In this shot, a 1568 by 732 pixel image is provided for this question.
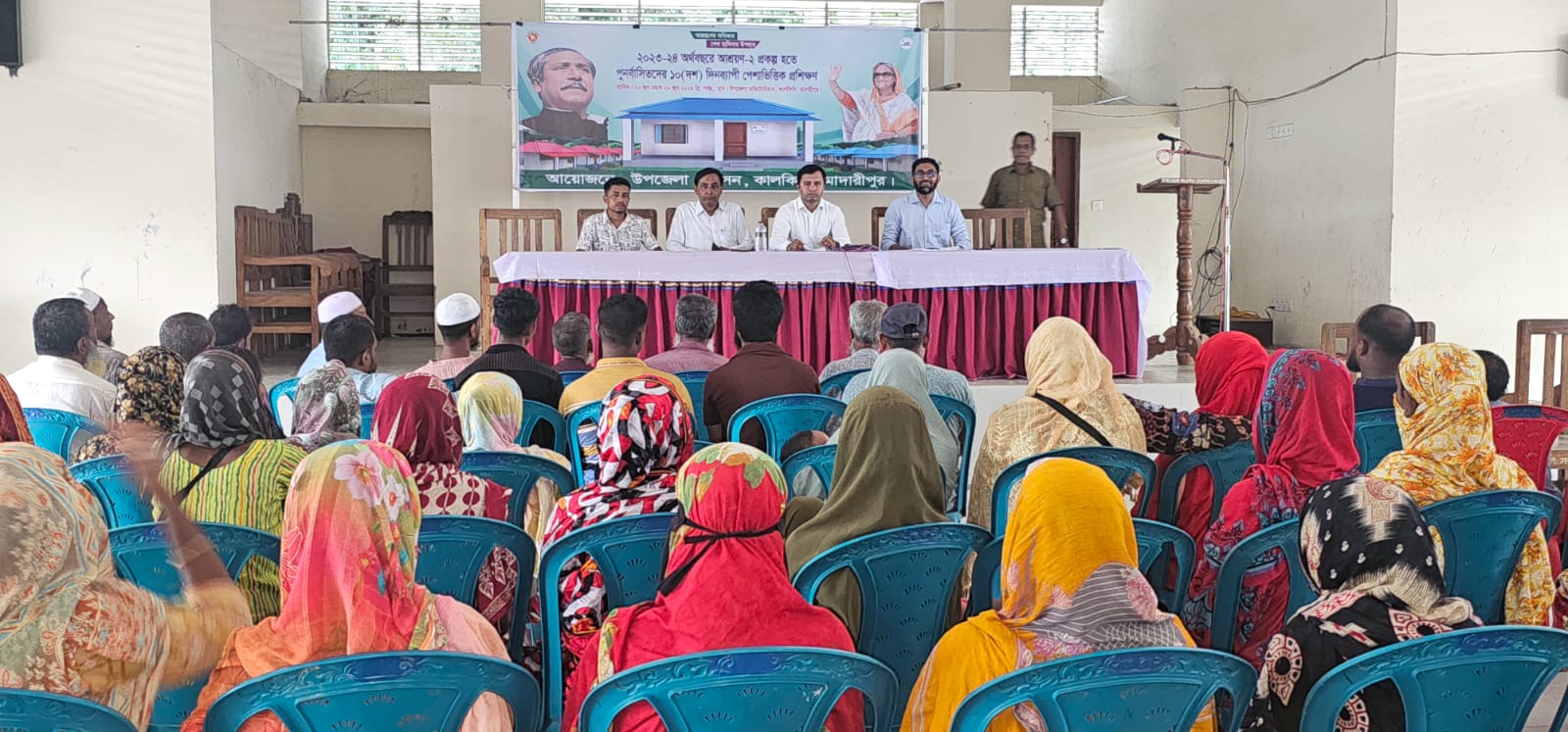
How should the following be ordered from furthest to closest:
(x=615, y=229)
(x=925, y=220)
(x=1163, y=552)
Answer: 1. (x=925, y=220)
2. (x=615, y=229)
3. (x=1163, y=552)

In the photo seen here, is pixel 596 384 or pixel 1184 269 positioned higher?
pixel 1184 269

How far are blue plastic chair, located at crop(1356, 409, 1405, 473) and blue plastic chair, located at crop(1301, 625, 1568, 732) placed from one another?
1.96 meters

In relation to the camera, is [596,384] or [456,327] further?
[456,327]

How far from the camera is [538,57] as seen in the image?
873 cm

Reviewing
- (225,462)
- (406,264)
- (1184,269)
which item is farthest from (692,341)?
(406,264)

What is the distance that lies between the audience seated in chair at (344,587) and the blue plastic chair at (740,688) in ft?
0.84

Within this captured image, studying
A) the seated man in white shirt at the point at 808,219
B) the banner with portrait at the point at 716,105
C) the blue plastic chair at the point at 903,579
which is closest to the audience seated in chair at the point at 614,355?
the blue plastic chair at the point at 903,579

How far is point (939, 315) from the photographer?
6305 mm

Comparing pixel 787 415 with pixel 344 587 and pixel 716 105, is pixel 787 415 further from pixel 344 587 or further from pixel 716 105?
pixel 716 105

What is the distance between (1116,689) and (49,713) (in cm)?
115

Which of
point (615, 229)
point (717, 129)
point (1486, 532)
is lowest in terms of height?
point (1486, 532)

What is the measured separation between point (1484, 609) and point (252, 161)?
8.36 metres

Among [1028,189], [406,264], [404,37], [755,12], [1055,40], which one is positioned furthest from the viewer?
[1055,40]

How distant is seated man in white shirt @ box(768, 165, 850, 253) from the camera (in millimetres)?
7316
